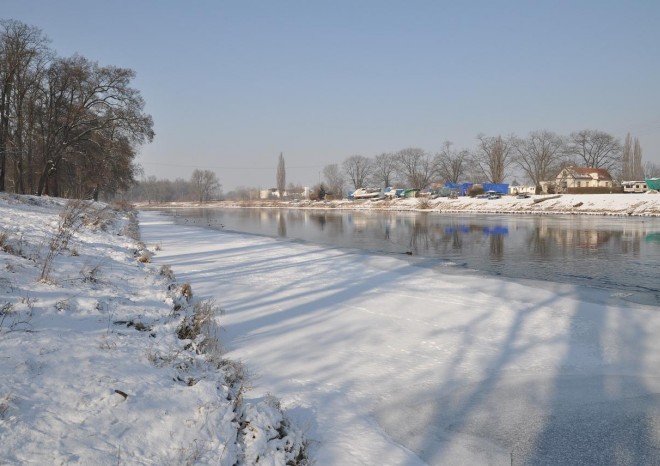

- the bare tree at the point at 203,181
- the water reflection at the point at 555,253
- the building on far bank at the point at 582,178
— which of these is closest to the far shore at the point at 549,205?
the water reflection at the point at 555,253

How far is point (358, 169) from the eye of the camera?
389 feet

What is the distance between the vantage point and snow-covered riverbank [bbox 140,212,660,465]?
4.01 meters

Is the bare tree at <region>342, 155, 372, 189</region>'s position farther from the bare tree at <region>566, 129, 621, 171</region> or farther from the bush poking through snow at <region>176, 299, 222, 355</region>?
the bush poking through snow at <region>176, 299, 222, 355</region>

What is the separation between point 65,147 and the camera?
92.2 ft

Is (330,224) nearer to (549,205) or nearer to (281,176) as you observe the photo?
(549,205)

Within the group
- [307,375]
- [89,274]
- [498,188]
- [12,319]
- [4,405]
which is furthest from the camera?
[498,188]

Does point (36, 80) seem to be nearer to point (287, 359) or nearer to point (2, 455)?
point (287, 359)

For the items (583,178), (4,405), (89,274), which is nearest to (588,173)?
(583,178)

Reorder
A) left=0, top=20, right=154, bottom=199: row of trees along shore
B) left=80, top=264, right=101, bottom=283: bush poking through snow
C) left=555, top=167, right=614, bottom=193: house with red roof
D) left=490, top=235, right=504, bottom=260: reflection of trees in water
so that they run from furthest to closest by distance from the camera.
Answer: left=555, top=167, right=614, bottom=193: house with red roof
left=0, top=20, right=154, bottom=199: row of trees along shore
left=490, top=235, right=504, bottom=260: reflection of trees in water
left=80, top=264, right=101, bottom=283: bush poking through snow

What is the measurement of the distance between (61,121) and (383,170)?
299 ft

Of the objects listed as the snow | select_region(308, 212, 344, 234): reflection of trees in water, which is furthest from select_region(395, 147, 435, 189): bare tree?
the snow

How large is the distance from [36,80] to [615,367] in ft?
106

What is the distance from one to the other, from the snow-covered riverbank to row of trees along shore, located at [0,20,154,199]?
71.8 ft

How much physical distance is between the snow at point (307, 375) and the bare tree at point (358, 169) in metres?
110
